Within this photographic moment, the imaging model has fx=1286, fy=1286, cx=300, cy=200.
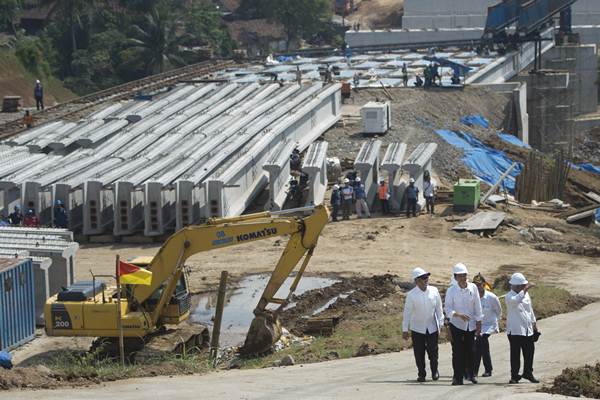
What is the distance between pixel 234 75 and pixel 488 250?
2783 cm

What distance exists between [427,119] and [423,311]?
107 ft

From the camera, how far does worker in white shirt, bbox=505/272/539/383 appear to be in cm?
1555

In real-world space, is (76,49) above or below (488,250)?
above

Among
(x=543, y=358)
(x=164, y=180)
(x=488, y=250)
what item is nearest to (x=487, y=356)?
(x=543, y=358)

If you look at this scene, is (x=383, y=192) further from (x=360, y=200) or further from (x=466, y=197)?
(x=466, y=197)

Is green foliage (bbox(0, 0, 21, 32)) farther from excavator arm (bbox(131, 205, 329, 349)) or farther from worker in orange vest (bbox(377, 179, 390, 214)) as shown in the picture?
excavator arm (bbox(131, 205, 329, 349))

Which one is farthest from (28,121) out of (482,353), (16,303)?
(482,353)

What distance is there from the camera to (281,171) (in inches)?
1398

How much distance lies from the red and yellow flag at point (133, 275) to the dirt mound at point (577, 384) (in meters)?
8.19

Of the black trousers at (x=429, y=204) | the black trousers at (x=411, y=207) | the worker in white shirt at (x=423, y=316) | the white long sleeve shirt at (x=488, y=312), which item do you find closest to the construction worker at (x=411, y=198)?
the black trousers at (x=411, y=207)

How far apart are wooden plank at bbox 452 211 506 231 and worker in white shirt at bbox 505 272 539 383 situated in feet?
57.4

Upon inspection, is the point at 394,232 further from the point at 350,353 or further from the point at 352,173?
the point at 350,353

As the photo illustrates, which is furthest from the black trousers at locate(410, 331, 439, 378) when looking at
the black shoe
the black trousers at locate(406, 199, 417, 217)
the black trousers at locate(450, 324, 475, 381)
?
the black trousers at locate(406, 199, 417, 217)

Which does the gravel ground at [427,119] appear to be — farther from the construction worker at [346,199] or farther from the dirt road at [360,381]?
the dirt road at [360,381]
